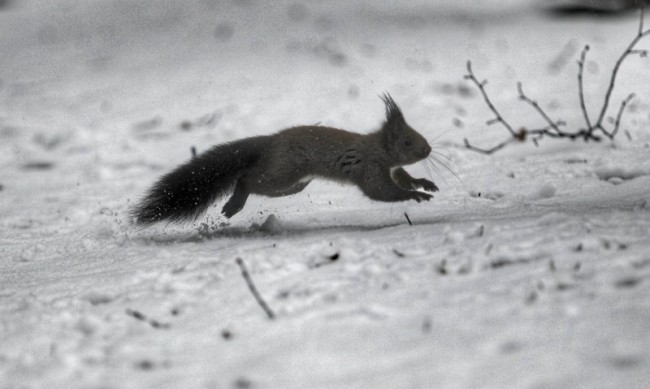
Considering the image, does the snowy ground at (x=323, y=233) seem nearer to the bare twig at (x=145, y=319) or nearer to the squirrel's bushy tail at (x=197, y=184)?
the bare twig at (x=145, y=319)

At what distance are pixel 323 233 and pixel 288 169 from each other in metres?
0.76

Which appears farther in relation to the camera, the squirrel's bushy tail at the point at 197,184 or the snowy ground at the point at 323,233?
the squirrel's bushy tail at the point at 197,184

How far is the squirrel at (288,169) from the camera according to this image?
435 centimetres

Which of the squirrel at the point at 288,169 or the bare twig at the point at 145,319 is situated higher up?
the squirrel at the point at 288,169

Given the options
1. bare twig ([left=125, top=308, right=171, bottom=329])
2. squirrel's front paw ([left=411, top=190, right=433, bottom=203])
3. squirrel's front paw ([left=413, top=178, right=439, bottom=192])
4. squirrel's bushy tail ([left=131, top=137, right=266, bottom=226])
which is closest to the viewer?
bare twig ([left=125, top=308, right=171, bottom=329])

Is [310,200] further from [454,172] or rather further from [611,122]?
[611,122]

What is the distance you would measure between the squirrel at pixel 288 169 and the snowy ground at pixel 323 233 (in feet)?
Answer: 0.52

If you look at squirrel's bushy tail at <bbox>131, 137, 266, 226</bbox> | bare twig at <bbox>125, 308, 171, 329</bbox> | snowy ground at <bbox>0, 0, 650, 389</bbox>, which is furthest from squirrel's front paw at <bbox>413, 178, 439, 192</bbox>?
bare twig at <bbox>125, 308, 171, 329</bbox>

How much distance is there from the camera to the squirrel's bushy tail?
14.0 feet

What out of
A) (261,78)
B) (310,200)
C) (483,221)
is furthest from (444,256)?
(261,78)

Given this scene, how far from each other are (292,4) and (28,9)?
415cm

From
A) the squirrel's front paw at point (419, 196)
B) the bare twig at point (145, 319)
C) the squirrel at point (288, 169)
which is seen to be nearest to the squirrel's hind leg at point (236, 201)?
the squirrel at point (288, 169)

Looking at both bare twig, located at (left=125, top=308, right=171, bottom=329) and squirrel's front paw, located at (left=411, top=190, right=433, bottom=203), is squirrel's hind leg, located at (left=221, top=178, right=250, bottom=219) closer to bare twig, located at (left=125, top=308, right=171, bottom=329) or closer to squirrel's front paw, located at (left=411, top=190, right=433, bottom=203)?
squirrel's front paw, located at (left=411, top=190, right=433, bottom=203)

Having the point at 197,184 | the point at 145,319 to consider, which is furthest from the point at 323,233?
the point at 145,319
